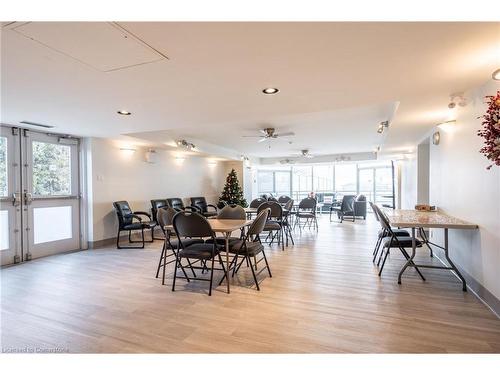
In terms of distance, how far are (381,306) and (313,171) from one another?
1052 cm

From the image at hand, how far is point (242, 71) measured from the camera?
7.97ft

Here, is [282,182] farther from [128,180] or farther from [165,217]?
[165,217]

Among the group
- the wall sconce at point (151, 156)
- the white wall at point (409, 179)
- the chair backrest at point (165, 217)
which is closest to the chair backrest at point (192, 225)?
the chair backrest at point (165, 217)

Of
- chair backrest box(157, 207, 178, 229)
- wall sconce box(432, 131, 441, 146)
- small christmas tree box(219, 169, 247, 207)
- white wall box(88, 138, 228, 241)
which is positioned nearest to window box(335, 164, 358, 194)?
small christmas tree box(219, 169, 247, 207)

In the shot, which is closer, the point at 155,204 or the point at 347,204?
the point at 155,204

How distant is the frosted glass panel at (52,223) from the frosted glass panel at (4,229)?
0.42 metres

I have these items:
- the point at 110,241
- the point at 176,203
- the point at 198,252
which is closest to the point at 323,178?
the point at 176,203

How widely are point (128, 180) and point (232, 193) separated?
3.74m

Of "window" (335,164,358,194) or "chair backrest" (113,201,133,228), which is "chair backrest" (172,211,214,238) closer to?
"chair backrest" (113,201,133,228)

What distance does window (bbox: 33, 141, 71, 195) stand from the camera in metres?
4.83

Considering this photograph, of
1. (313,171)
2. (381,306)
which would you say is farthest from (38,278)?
(313,171)

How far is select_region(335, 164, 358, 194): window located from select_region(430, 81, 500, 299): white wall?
26.7 ft
